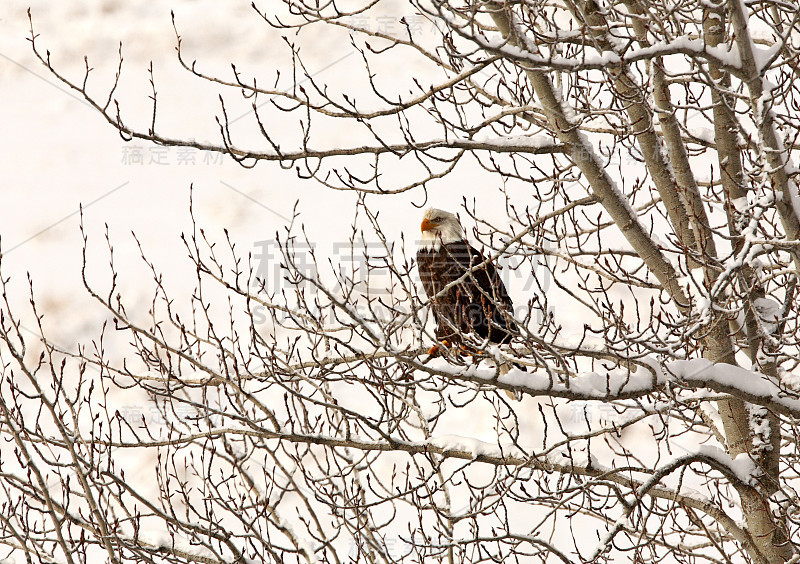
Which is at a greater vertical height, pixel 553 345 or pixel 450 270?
pixel 450 270

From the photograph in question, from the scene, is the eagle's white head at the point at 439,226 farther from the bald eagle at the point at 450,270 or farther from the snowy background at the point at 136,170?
the snowy background at the point at 136,170

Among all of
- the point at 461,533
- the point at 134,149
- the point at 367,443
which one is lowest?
the point at 367,443

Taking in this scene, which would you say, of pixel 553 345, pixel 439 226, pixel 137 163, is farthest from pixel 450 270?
pixel 137 163

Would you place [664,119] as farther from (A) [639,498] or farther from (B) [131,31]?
(B) [131,31]

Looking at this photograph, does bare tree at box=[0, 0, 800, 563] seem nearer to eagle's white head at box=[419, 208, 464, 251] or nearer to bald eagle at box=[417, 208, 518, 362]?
bald eagle at box=[417, 208, 518, 362]

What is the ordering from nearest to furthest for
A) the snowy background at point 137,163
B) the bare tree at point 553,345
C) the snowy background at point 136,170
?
the bare tree at point 553,345 < the snowy background at point 136,170 < the snowy background at point 137,163

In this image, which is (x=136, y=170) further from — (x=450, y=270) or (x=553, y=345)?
(x=553, y=345)

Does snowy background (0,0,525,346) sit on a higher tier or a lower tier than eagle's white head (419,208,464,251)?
higher

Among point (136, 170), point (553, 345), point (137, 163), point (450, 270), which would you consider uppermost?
point (136, 170)

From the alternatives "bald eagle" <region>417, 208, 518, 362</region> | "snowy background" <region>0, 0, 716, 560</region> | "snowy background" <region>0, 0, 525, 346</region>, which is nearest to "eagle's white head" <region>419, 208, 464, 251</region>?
"bald eagle" <region>417, 208, 518, 362</region>

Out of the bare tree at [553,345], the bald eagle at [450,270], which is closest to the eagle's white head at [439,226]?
the bald eagle at [450,270]

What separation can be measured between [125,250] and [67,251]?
858 millimetres

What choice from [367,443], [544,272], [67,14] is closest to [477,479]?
[544,272]

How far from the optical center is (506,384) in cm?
326
